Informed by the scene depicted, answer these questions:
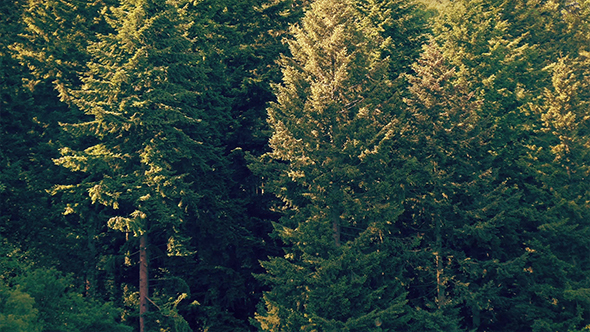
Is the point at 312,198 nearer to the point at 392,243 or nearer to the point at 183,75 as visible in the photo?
the point at 392,243

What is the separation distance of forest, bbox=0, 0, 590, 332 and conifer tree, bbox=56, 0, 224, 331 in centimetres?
9

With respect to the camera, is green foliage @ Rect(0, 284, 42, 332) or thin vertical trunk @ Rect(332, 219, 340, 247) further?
thin vertical trunk @ Rect(332, 219, 340, 247)

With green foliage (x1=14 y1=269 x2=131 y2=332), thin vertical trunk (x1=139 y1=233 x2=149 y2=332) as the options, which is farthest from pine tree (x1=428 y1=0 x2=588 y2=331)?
green foliage (x1=14 y1=269 x2=131 y2=332)

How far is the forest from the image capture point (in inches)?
875

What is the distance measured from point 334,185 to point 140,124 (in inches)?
307

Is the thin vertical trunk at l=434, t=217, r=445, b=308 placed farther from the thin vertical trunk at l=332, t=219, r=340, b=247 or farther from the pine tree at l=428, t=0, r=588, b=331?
the thin vertical trunk at l=332, t=219, r=340, b=247

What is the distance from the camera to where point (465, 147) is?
2634 centimetres

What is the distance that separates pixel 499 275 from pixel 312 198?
10.2 metres

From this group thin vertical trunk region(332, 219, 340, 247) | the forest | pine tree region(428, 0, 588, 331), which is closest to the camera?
the forest

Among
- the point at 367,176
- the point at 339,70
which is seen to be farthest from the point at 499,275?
the point at 339,70

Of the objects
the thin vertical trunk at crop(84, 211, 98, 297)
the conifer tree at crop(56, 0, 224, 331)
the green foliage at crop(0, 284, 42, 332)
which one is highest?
the conifer tree at crop(56, 0, 224, 331)

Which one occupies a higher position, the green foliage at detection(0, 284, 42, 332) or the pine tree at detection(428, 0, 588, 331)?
the pine tree at detection(428, 0, 588, 331)

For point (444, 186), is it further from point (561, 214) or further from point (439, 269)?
point (561, 214)

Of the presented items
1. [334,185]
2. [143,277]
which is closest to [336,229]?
[334,185]
